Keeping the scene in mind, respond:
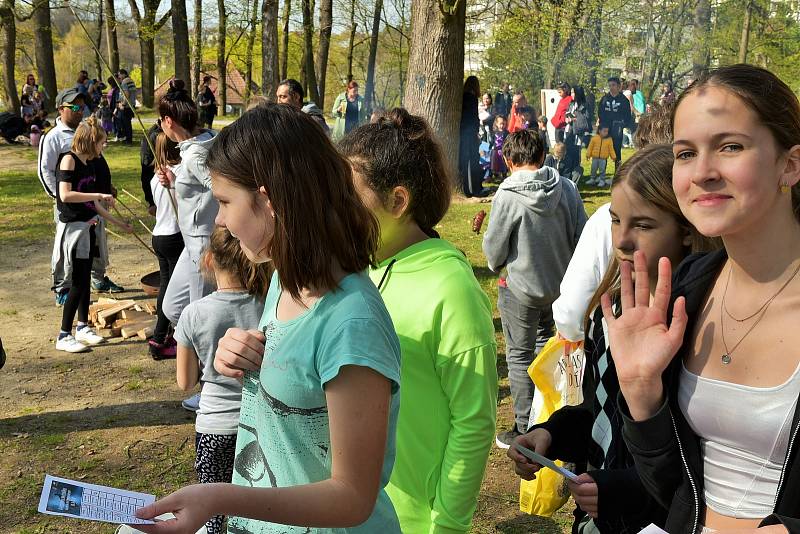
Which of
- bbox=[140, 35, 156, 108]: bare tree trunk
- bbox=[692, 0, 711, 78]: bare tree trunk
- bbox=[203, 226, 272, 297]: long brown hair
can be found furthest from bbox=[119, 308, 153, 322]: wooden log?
bbox=[140, 35, 156, 108]: bare tree trunk

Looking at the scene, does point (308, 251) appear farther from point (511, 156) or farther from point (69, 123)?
point (69, 123)

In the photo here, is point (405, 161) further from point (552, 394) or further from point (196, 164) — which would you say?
point (196, 164)

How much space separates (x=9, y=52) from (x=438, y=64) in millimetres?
18575

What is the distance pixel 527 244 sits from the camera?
4.91 m

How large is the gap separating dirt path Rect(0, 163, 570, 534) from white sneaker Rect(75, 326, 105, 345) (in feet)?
0.33

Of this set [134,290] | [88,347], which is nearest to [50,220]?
[134,290]

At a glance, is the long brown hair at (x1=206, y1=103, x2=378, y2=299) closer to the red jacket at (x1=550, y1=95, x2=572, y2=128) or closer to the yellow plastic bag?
the yellow plastic bag

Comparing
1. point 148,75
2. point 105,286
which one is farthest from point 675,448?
point 148,75

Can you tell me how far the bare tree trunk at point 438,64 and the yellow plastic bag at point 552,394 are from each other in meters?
8.46

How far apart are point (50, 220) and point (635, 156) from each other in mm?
11396

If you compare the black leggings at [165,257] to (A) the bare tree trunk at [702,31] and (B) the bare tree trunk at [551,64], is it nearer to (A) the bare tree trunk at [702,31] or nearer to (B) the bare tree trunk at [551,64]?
(A) the bare tree trunk at [702,31]

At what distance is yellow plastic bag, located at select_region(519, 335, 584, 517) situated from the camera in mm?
3203

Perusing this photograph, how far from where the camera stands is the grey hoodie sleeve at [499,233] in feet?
16.3

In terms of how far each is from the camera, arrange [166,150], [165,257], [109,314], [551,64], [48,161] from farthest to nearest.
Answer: [551,64] < [48,161] < [109,314] < [165,257] < [166,150]
